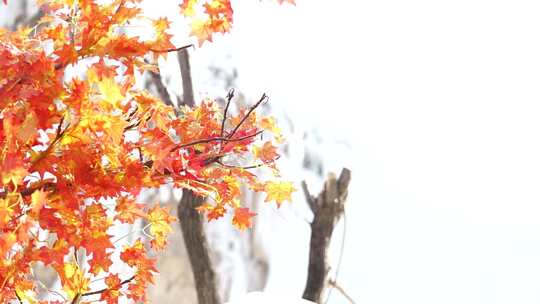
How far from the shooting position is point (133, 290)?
1037mm

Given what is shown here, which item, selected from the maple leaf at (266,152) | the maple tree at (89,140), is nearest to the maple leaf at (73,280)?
the maple tree at (89,140)

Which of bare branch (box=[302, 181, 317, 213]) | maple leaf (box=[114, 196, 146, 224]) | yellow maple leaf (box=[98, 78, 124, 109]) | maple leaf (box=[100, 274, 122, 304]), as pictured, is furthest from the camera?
bare branch (box=[302, 181, 317, 213])

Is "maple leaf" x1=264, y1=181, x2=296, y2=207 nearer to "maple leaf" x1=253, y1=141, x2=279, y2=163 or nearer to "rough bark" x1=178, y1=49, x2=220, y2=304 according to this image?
"maple leaf" x1=253, y1=141, x2=279, y2=163

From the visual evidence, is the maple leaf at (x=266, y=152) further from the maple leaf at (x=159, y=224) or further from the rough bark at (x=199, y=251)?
the rough bark at (x=199, y=251)

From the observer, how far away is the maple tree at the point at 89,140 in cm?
76

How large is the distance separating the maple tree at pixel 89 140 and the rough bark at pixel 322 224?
2.47 feet

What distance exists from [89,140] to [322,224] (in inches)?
40.6

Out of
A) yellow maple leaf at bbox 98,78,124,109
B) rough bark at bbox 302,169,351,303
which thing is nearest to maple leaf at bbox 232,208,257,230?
yellow maple leaf at bbox 98,78,124,109

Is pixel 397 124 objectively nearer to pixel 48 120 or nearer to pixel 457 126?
pixel 457 126

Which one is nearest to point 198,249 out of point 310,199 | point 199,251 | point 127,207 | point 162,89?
point 199,251

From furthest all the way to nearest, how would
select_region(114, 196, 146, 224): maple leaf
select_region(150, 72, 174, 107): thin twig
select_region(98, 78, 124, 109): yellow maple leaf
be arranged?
select_region(150, 72, 174, 107): thin twig
select_region(114, 196, 146, 224): maple leaf
select_region(98, 78, 124, 109): yellow maple leaf

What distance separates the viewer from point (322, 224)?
5.74ft

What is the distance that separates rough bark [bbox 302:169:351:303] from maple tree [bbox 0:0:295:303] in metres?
0.75

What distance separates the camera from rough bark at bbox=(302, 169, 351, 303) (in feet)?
5.71
